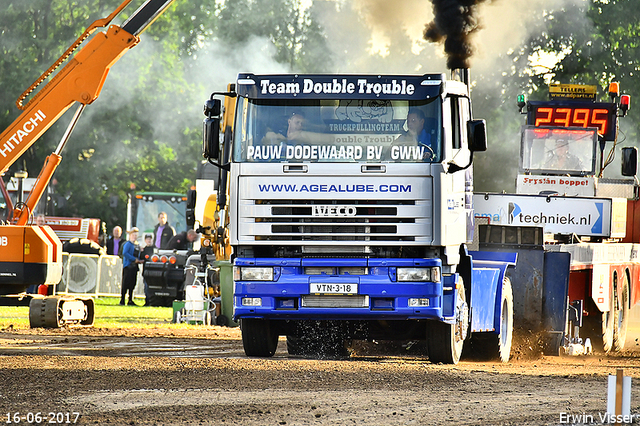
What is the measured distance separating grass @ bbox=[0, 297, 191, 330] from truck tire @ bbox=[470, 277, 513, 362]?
7667 millimetres

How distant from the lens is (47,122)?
18047 millimetres

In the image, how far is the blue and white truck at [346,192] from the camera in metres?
12.8

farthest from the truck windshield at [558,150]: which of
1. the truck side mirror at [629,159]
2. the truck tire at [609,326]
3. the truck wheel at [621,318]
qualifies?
the truck tire at [609,326]

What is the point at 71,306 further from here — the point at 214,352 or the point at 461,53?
the point at 461,53

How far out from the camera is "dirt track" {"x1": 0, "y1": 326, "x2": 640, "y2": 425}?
9133 millimetres

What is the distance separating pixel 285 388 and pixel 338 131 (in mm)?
3255

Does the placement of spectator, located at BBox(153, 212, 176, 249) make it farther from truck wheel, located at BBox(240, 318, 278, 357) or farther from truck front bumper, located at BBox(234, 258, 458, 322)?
truck front bumper, located at BBox(234, 258, 458, 322)

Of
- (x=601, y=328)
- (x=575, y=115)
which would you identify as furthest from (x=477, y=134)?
(x=575, y=115)

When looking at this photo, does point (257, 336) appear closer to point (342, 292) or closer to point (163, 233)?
point (342, 292)

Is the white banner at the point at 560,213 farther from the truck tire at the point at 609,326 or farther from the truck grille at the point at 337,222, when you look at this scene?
the truck grille at the point at 337,222

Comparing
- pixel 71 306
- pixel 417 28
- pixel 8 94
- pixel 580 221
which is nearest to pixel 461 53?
pixel 417 28

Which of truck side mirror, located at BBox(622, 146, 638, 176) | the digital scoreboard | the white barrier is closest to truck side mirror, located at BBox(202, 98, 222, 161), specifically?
truck side mirror, located at BBox(622, 146, 638, 176)

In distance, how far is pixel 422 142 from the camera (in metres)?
12.8

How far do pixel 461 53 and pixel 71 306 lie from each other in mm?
9975
